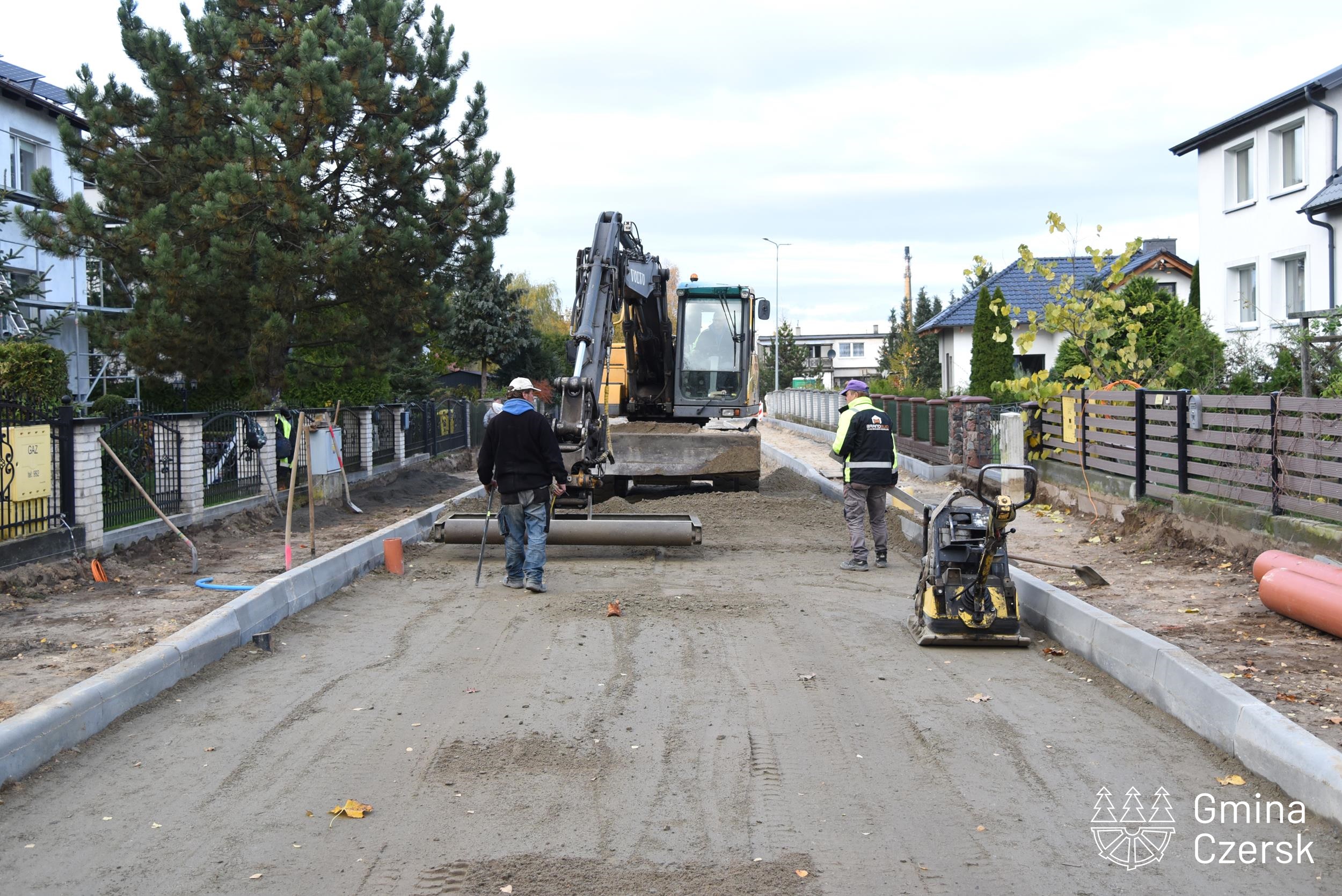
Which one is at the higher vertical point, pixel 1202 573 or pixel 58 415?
pixel 58 415

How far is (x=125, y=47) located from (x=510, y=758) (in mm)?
19651

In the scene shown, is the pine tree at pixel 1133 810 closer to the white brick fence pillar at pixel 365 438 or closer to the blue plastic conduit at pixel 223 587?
the blue plastic conduit at pixel 223 587

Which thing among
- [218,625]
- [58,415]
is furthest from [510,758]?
[58,415]

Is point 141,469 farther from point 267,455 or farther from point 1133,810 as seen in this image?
point 1133,810

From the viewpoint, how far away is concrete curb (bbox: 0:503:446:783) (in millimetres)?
5562

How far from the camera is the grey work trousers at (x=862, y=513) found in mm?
11414

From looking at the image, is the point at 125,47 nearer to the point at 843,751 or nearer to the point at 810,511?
the point at 810,511

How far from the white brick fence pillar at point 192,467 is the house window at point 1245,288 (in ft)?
69.7

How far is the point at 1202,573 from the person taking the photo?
10211 mm

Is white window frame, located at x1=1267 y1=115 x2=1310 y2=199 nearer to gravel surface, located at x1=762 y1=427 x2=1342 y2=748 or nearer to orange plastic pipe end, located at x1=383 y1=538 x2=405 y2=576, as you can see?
gravel surface, located at x1=762 y1=427 x2=1342 y2=748

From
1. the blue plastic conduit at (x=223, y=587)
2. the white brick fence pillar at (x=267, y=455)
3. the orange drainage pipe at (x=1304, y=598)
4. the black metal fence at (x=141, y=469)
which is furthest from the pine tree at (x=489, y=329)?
the orange drainage pipe at (x=1304, y=598)

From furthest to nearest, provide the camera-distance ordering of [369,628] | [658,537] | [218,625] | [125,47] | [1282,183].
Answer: [1282,183] → [125,47] → [658,537] → [369,628] → [218,625]

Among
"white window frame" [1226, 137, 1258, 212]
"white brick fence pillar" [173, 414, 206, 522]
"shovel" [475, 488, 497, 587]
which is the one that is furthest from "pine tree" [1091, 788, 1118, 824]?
"white window frame" [1226, 137, 1258, 212]

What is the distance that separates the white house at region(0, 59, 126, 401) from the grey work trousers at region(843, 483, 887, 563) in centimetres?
1802
